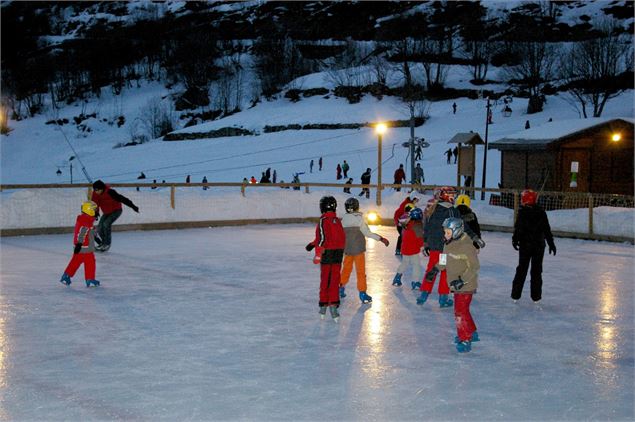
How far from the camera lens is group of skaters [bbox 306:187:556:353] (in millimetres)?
6426

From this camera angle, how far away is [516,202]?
17969 millimetres

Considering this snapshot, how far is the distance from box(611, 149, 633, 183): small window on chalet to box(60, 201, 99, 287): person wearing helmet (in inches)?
946

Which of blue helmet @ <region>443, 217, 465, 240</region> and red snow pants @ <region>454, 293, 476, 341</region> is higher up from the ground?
blue helmet @ <region>443, 217, 465, 240</region>

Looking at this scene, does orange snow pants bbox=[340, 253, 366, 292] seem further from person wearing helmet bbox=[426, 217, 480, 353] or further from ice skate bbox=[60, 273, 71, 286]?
ice skate bbox=[60, 273, 71, 286]

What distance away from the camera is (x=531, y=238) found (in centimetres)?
895

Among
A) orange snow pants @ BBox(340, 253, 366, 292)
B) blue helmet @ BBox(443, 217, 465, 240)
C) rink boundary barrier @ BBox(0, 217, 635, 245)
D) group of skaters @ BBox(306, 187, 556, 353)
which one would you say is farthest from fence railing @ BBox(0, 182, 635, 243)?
blue helmet @ BBox(443, 217, 465, 240)

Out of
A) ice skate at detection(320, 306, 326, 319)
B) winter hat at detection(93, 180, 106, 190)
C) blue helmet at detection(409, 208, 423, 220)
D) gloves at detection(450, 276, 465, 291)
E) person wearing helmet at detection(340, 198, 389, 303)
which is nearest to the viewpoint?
gloves at detection(450, 276, 465, 291)

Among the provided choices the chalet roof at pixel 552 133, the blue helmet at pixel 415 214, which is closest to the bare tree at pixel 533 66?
the chalet roof at pixel 552 133

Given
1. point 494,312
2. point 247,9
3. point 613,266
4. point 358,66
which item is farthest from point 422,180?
point 247,9

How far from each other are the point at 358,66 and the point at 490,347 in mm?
82165

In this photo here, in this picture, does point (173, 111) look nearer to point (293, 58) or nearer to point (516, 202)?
point (293, 58)

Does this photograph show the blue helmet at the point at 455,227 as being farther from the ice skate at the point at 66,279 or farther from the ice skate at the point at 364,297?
the ice skate at the point at 66,279

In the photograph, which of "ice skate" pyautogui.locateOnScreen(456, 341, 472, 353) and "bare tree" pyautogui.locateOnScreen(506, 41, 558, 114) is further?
"bare tree" pyautogui.locateOnScreen(506, 41, 558, 114)

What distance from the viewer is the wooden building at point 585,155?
28.7 metres
